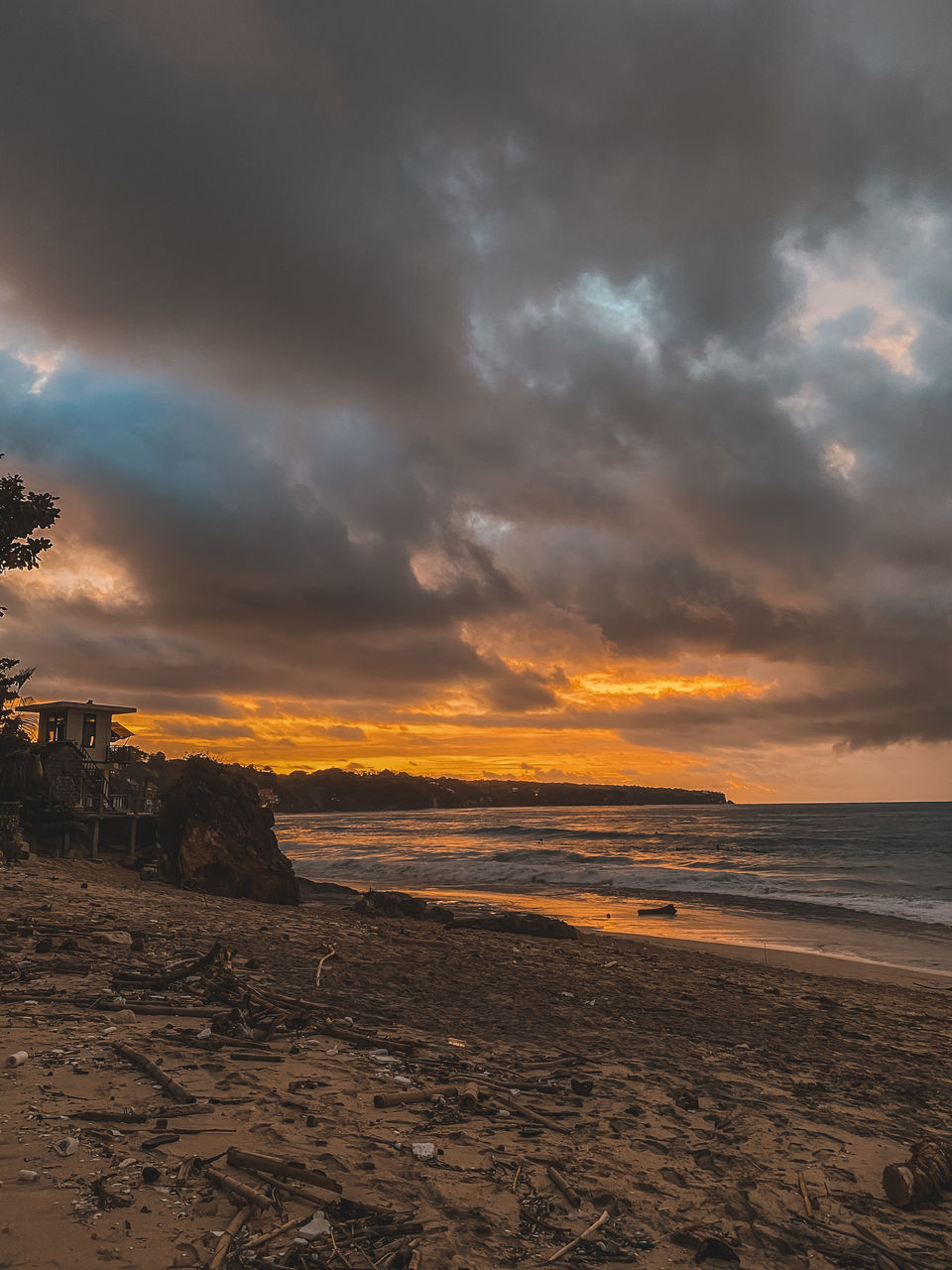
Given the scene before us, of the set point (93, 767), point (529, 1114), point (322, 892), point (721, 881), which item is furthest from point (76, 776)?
point (529, 1114)

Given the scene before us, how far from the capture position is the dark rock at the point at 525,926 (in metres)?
18.9

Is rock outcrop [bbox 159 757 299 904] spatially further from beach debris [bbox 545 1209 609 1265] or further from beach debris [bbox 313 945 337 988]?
beach debris [bbox 545 1209 609 1265]

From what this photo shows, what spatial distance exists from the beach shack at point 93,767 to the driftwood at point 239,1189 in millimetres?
27932

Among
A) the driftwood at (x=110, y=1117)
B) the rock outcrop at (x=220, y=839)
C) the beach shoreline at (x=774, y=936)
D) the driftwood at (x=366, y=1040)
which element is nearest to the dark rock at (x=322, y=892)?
the beach shoreline at (x=774, y=936)

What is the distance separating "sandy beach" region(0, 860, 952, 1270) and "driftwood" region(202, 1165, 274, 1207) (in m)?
0.03

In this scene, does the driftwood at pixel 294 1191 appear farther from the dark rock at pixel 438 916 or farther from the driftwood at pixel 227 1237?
the dark rock at pixel 438 916

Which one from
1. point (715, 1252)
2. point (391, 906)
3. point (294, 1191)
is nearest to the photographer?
point (294, 1191)

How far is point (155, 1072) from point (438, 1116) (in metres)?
2.07

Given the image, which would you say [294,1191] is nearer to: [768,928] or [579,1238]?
[579,1238]

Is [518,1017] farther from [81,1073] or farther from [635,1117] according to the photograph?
[81,1073]

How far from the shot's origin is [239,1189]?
13.7ft

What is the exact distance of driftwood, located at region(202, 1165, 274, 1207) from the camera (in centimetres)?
411

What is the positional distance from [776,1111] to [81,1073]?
5682mm

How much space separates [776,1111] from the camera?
698cm
